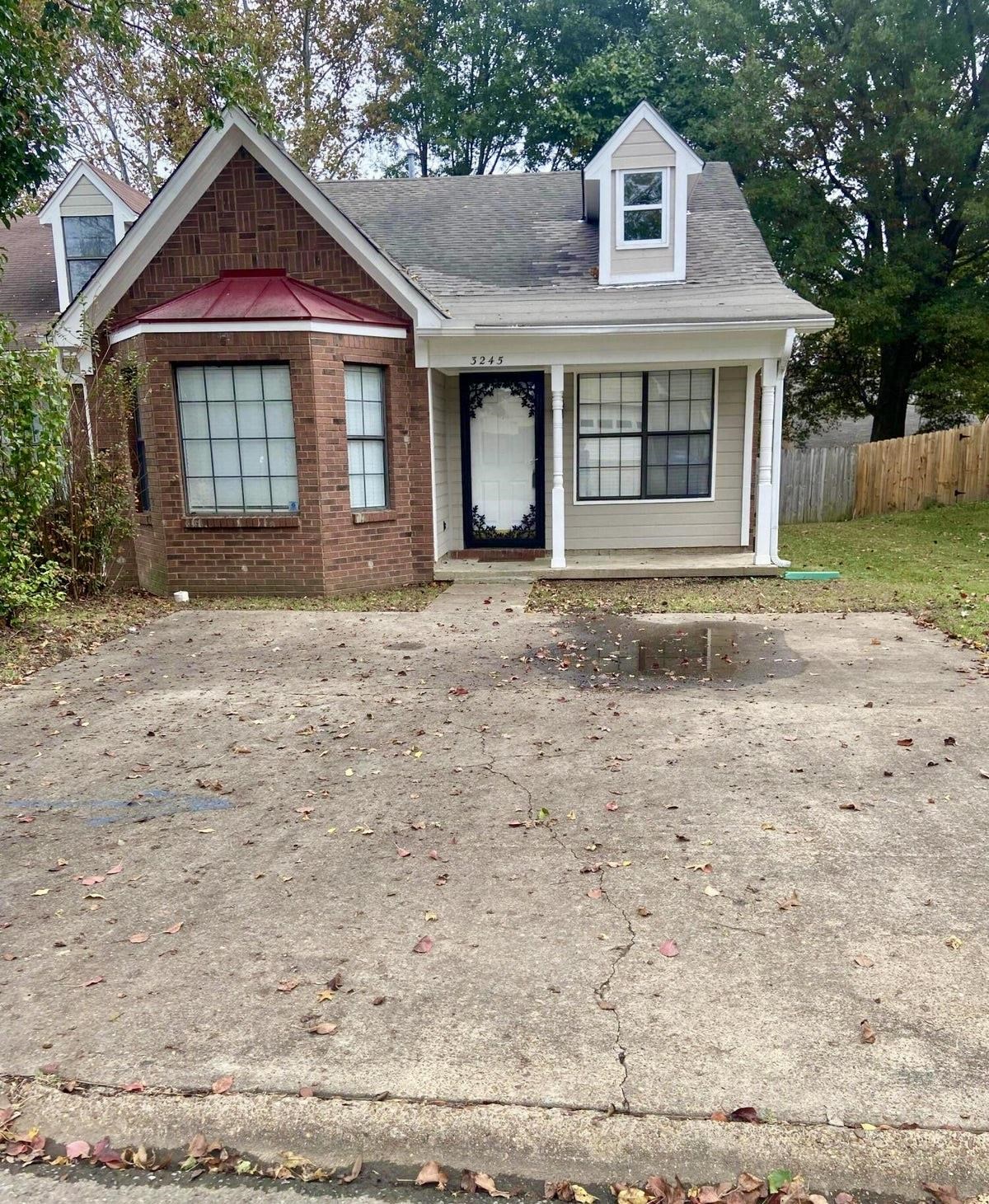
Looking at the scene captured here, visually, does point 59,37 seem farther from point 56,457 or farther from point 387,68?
point 387,68

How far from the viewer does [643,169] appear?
12250mm

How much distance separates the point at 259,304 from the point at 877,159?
1688cm

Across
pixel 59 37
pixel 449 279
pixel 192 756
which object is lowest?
pixel 192 756

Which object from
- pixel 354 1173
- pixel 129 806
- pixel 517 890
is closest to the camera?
pixel 354 1173

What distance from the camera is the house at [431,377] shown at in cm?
1059

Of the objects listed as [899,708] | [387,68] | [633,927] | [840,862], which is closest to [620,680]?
[899,708]

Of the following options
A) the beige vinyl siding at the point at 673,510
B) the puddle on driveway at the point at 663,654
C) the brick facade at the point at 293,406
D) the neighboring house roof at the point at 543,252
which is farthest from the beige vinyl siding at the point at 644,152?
the puddle on driveway at the point at 663,654

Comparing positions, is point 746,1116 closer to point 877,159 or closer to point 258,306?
point 258,306

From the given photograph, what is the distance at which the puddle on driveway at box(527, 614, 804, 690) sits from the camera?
7.15m

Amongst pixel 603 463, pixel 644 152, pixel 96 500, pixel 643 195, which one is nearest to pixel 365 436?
pixel 96 500

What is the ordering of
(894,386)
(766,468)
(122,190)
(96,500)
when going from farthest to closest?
(894,386)
(122,190)
(766,468)
(96,500)

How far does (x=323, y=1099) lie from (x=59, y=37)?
11.7 m

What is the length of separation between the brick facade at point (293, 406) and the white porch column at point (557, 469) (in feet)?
5.67

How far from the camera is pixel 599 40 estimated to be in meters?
27.3
